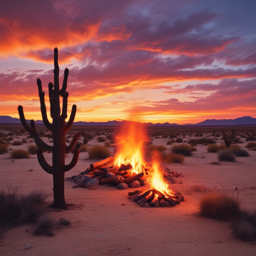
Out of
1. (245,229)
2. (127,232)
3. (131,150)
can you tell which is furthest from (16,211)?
(131,150)

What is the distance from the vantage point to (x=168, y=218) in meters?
6.27

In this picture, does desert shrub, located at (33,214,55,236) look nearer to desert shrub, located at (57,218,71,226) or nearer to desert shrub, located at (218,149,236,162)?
desert shrub, located at (57,218,71,226)

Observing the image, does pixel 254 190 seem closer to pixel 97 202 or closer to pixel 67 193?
pixel 97 202

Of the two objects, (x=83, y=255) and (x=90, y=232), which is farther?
(x=90, y=232)

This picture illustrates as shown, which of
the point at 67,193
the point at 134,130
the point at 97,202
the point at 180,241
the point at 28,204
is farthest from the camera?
the point at 134,130

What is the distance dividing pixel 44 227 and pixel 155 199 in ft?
11.3

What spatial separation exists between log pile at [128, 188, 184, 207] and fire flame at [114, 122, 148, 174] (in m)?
3.07

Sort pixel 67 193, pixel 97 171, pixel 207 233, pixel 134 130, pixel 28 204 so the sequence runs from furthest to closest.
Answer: pixel 134 130 → pixel 97 171 → pixel 67 193 → pixel 28 204 → pixel 207 233

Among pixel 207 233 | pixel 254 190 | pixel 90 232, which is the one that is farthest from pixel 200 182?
pixel 90 232

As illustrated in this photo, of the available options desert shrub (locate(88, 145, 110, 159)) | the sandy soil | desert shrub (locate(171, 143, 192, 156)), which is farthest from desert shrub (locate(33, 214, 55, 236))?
desert shrub (locate(171, 143, 192, 156))

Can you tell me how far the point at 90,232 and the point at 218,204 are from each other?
130 inches

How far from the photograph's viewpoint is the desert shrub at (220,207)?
6176mm

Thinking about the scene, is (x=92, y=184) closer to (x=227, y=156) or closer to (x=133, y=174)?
(x=133, y=174)

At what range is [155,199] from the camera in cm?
748
